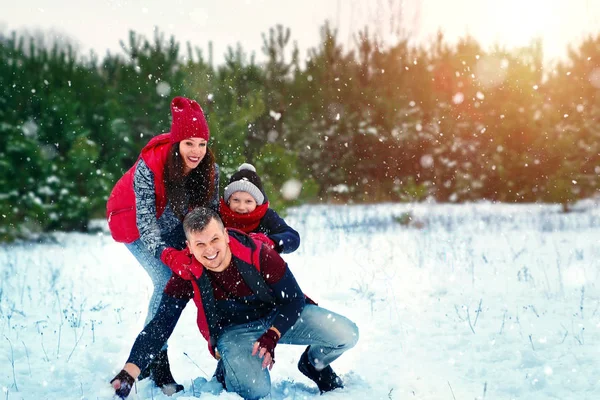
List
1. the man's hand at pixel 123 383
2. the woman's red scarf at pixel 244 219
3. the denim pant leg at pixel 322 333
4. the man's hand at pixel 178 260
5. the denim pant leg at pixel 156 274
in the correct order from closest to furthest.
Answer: the man's hand at pixel 123 383 → the man's hand at pixel 178 260 → the denim pant leg at pixel 322 333 → the denim pant leg at pixel 156 274 → the woman's red scarf at pixel 244 219

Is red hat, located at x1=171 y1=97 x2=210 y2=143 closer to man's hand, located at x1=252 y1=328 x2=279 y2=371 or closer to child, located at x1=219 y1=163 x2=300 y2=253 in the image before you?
child, located at x1=219 y1=163 x2=300 y2=253

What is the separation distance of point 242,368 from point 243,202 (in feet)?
3.71

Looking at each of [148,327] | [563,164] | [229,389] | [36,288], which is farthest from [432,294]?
[563,164]

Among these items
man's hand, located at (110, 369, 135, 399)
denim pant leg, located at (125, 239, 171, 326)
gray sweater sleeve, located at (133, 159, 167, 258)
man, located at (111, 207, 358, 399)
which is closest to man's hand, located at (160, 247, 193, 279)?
man, located at (111, 207, 358, 399)

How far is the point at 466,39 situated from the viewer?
723 inches

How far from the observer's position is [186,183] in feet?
11.7

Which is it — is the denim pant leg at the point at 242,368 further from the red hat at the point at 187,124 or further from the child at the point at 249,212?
the red hat at the point at 187,124

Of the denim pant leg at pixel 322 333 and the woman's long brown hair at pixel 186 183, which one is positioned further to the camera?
the woman's long brown hair at pixel 186 183

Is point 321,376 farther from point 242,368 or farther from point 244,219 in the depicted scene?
point 244,219

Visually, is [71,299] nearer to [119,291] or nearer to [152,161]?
[119,291]

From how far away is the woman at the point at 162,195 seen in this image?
338 centimetres

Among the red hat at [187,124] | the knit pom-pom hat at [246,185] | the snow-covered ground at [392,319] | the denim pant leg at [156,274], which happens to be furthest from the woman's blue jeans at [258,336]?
the red hat at [187,124]

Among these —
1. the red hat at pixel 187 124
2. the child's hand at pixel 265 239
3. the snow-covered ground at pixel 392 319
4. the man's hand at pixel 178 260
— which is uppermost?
the red hat at pixel 187 124

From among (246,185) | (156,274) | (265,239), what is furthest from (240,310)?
(246,185)
